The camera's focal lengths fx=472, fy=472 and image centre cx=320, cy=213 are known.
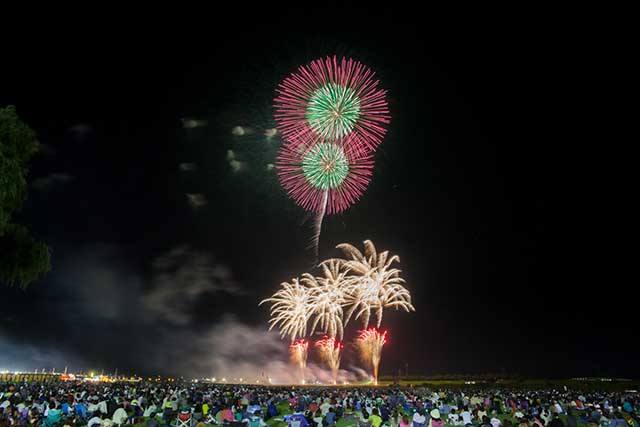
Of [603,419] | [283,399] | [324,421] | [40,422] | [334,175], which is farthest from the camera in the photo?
[283,399]

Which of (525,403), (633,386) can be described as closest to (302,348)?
(633,386)

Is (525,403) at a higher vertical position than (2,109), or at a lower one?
lower

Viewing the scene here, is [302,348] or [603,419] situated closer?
[603,419]

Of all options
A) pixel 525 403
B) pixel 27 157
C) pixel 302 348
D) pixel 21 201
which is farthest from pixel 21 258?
pixel 302 348

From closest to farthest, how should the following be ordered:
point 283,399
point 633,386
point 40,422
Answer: point 40,422 → point 283,399 → point 633,386

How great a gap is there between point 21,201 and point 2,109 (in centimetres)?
347

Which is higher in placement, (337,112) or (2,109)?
(337,112)

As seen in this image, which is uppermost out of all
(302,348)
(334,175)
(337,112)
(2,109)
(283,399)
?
(337,112)

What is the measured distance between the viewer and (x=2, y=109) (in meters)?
17.6

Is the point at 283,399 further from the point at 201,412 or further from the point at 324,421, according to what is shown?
the point at 324,421

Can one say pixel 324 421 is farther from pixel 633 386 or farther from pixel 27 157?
pixel 633 386

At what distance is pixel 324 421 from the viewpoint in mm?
18203

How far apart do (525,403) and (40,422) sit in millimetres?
24469

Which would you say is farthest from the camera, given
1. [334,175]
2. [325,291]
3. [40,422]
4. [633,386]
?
[633,386]
